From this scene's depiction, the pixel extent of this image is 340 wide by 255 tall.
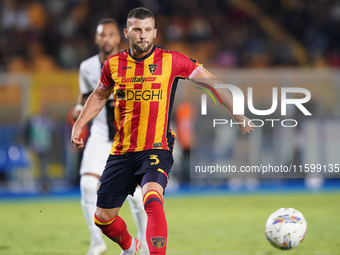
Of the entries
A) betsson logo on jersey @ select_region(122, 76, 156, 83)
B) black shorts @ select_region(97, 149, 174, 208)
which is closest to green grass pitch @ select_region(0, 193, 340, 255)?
black shorts @ select_region(97, 149, 174, 208)

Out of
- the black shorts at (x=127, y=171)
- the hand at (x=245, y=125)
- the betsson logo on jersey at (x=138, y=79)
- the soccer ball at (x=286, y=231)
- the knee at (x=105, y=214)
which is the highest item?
the betsson logo on jersey at (x=138, y=79)

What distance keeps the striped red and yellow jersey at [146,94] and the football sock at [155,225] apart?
1.64 ft

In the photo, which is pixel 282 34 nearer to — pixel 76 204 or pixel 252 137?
pixel 252 137

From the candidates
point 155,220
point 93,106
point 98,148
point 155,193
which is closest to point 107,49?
point 98,148

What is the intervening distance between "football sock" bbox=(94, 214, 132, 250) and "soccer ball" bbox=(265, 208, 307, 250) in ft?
4.57

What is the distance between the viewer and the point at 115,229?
506cm

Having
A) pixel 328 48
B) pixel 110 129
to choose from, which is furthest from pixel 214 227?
pixel 328 48

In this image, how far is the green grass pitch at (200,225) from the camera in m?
6.62

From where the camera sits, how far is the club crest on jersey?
430 centimetres

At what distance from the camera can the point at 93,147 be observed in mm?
6348

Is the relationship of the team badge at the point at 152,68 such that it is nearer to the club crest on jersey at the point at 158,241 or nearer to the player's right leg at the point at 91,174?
the club crest on jersey at the point at 158,241

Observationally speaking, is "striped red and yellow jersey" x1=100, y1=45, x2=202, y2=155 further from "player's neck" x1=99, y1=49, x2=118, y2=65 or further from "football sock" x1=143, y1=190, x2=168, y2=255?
"player's neck" x1=99, y1=49, x2=118, y2=65

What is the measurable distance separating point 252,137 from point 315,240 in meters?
8.20

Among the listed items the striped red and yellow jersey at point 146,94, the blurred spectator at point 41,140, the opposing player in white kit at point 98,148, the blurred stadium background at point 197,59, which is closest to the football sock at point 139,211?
the opposing player in white kit at point 98,148
